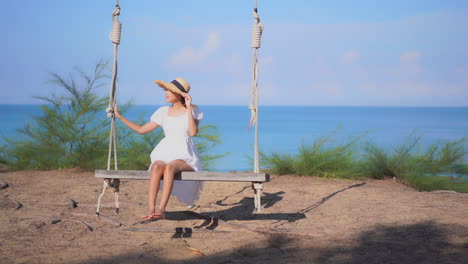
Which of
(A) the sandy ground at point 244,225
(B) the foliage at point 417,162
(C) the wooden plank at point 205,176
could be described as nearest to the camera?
(A) the sandy ground at point 244,225

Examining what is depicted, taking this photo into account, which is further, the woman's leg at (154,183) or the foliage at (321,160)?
the foliage at (321,160)

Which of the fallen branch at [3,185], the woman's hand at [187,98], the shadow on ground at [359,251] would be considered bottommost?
the shadow on ground at [359,251]

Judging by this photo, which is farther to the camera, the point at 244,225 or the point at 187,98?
the point at 244,225

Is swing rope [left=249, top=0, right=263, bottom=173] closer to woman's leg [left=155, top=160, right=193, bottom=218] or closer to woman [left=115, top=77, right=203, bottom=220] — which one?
woman [left=115, top=77, right=203, bottom=220]

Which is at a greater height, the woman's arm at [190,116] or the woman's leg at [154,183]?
the woman's arm at [190,116]

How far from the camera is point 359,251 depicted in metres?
3.81

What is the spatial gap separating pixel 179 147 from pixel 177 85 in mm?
532

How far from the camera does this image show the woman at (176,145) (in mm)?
4148

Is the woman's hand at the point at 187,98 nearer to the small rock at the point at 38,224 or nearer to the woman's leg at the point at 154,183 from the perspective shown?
the woman's leg at the point at 154,183

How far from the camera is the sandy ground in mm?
3672

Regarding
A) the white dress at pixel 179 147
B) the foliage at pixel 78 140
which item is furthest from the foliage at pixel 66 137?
the white dress at pixel 179 147

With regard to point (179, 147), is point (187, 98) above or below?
above

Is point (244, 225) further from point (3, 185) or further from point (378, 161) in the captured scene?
point (3, 185)

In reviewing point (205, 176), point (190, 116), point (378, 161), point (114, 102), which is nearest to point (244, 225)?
point (205, 176)
